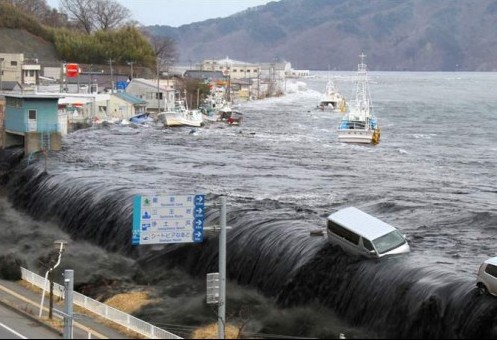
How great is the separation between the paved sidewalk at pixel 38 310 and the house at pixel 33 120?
83.2 ft

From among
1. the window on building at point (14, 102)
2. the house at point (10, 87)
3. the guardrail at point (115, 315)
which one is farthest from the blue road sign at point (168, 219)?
the house at point (10, 87)

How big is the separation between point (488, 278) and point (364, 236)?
16.9 feet

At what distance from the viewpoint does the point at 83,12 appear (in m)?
178

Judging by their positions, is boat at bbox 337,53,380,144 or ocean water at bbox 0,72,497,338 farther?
boat at bbox 337,53,380,144

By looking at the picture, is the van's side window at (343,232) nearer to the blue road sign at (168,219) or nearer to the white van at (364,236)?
the white van at (364,236)

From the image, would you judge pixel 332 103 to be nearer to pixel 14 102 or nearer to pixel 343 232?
pixel 14 102

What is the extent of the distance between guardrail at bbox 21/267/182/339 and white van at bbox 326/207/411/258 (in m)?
7.04

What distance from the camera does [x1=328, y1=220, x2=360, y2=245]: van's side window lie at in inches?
1137

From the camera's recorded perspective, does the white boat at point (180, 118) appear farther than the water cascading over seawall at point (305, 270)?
Yes

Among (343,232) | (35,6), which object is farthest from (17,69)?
(343,232)

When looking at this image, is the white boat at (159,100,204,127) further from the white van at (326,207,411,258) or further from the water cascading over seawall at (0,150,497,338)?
the white van at (326,207,411,258)

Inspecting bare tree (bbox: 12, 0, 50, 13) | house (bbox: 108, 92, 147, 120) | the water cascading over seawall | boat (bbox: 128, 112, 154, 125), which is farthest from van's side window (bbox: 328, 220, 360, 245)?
bare tree (bbox: 12, 0, 50, 13)

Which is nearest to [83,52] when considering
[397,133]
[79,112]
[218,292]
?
[79,112]

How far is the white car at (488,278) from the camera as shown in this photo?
23.9 meters
